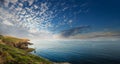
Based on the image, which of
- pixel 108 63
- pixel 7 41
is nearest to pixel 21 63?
pixel 7 41

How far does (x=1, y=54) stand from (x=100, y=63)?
8076cm

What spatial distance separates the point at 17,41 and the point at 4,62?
4194 centimetres

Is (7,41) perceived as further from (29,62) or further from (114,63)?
(114,63)

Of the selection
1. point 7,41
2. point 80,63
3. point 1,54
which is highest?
point 7,41

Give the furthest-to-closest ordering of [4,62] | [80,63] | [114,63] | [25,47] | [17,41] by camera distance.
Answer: [80,63] → [114,63] → [25,47] → [17,41] → [4,62]

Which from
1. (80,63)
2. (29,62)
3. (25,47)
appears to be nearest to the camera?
(29,62)

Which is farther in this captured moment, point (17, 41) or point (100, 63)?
point (100, 63)

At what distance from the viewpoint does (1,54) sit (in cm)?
6106

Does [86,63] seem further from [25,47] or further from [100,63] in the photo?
[25,47]

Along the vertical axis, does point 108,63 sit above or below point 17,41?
below

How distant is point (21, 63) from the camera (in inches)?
2404

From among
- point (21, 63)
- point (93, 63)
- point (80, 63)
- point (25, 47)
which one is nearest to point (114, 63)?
point (93, 63)

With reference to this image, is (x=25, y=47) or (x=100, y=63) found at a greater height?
(x=25, y=47)

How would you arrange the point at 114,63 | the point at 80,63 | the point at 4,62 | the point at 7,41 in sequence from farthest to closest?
the point at 80,63, the point at 114,63, the point at 7,41, the point at 4,62
